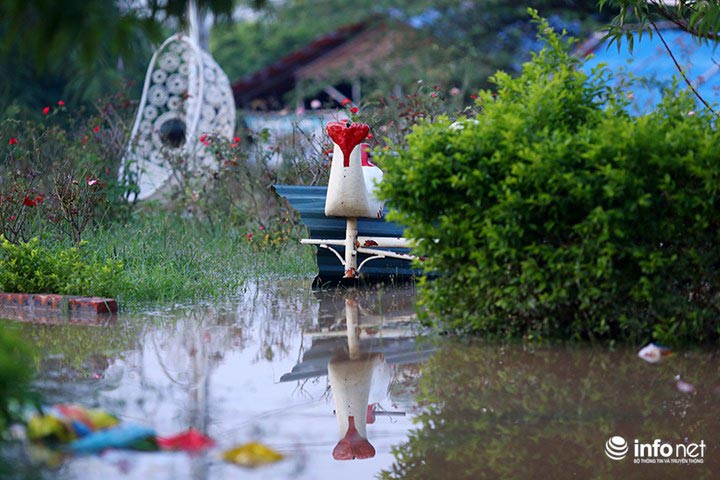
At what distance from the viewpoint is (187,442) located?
154 inches

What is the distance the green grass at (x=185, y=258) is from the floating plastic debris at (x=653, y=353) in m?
3.35

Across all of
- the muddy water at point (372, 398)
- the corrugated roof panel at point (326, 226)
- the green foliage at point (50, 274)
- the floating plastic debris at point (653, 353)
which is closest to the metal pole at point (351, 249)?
the corrugated roof panel at point (326, 226)

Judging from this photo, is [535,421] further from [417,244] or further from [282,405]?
[417,244]

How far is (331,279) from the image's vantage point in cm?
817

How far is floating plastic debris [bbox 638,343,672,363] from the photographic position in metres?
5.26

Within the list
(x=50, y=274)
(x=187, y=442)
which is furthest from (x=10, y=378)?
(x=50, y=274)

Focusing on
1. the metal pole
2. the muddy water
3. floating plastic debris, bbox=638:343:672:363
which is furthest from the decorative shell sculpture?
floating plastic debris, bbox=638:343:672:363

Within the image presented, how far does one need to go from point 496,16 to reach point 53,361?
70.1 ft

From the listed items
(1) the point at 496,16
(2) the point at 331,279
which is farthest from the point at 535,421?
(1) the point at 496,16

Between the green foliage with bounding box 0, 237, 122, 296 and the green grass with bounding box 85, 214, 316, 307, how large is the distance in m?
0.21

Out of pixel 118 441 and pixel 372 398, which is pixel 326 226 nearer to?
pixel 372 398

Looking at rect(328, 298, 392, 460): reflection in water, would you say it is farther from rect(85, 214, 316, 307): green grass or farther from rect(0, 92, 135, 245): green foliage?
rect(0, 92, 135, 245): green foliage

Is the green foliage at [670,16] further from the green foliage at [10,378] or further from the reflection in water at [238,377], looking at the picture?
the green foliage at [10,378]

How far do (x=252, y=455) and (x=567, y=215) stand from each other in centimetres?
253
